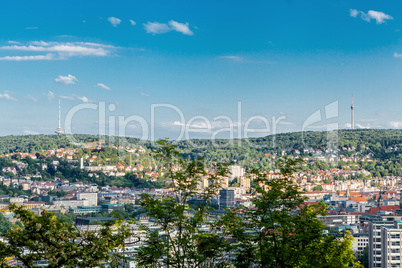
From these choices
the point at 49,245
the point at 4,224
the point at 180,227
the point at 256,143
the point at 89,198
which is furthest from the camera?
the point at 256,143

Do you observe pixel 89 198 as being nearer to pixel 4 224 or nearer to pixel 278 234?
pixel 4 224

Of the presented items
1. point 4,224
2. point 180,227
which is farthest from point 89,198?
point 180,227

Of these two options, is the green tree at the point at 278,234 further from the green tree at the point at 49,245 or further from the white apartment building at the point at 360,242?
the white apartment building at the point at 360,242

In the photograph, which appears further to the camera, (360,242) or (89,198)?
(89,198)

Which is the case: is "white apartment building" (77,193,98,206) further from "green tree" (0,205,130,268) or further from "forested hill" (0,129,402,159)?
"green tree" (0,205,130,268)

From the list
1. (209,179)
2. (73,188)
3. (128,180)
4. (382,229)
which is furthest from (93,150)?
(209,179)

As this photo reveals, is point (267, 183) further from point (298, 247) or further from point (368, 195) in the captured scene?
point (368, 195)
